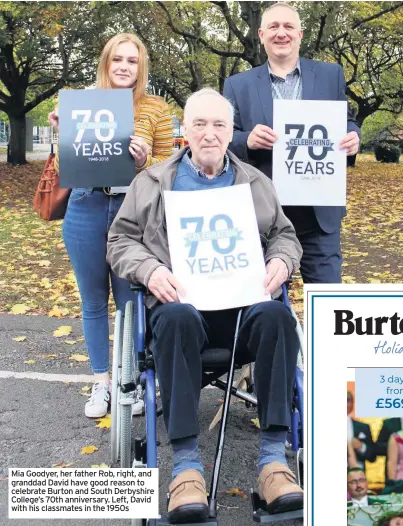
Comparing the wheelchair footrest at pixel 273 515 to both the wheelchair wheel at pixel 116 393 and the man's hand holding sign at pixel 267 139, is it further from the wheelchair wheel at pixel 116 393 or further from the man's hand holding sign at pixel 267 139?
the man's hand holding sign at pixel 267 139

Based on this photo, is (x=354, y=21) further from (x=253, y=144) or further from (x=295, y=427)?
(x=295, y=427)

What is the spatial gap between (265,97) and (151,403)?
67.8 inches

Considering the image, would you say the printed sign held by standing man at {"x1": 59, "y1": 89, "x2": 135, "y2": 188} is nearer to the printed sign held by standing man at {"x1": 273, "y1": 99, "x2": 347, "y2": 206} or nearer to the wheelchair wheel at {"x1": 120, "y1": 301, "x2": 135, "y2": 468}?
the printed sign held by standing man at {"x1": 273, "y1": 99, "x2": 347, "y2": 206}

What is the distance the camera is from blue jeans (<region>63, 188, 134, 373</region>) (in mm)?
3453

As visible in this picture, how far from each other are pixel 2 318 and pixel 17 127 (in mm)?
18174

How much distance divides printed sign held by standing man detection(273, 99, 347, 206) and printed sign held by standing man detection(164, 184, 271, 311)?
2.25 ft

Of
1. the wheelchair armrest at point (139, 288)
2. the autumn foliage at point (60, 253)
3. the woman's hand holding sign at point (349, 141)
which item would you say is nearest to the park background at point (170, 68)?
the autumn foliage at point (60, 253)

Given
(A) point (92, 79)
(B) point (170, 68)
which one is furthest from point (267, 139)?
(A) point (92, 79)

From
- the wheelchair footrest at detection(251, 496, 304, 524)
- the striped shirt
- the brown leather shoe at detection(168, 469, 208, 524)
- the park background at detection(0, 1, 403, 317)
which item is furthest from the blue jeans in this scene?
the park background at detection(0, 1, 403, 317)

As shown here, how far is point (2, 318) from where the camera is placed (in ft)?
19.5

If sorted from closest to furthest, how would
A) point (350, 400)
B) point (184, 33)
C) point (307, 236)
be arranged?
point (350, 400)
point (307, 236)
point (184, 33)

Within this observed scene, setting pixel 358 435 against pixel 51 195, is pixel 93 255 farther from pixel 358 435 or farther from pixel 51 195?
pixel 358 435

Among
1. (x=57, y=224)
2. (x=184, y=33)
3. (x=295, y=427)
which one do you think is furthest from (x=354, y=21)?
(x=295, y=427)

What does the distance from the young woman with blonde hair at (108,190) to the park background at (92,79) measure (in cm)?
78
